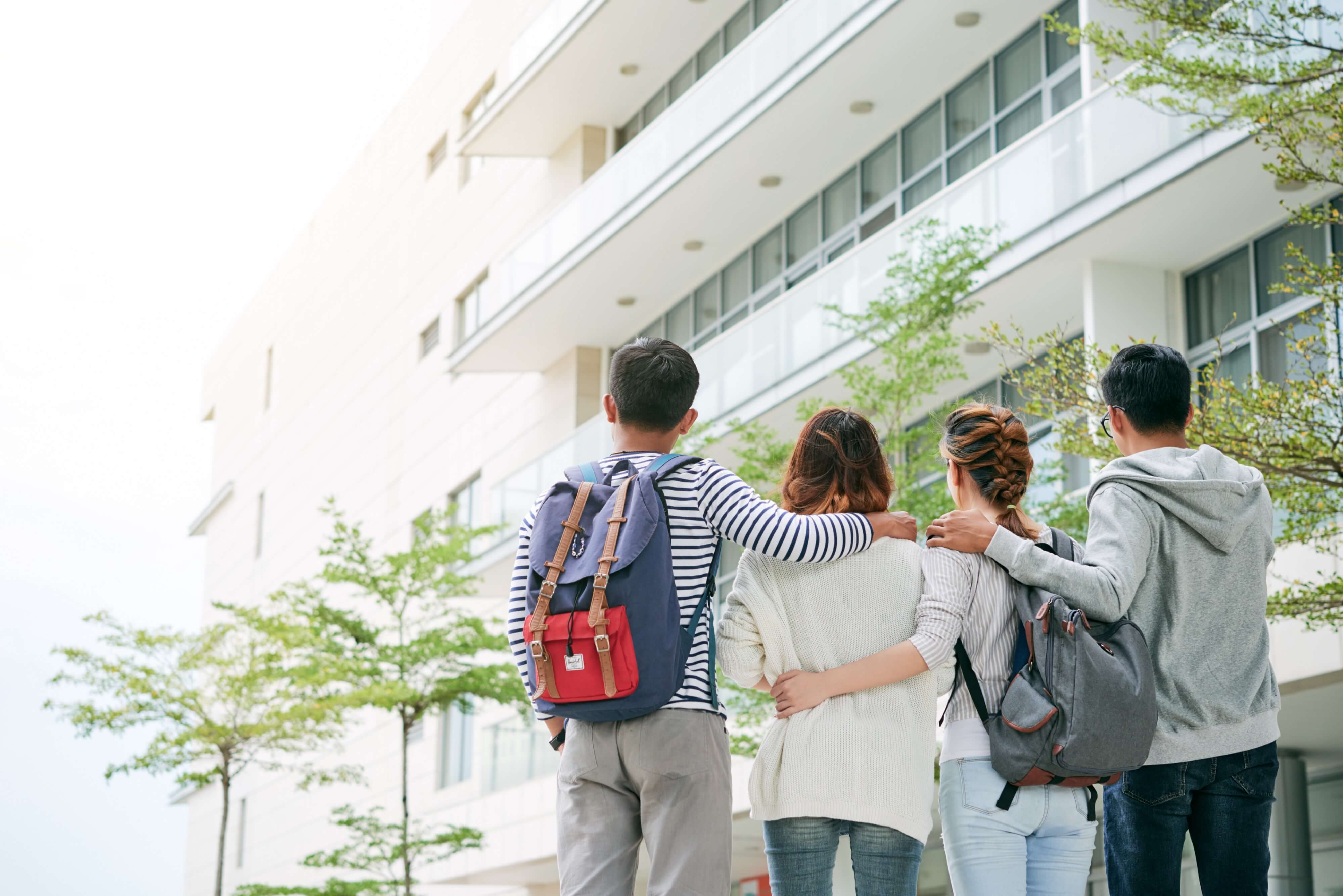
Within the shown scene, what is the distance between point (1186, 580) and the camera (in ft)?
12.2

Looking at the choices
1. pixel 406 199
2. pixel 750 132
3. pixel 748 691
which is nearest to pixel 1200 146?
pixel 748 691

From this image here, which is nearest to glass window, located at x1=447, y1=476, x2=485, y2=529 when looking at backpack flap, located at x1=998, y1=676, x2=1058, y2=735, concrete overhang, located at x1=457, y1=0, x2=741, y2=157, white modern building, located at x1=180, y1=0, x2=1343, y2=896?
white modern building, located at x1=180, y1=0, x2=1343, y2=896

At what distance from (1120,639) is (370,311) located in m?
36.0

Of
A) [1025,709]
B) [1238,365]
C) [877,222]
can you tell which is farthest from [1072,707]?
[877,222]

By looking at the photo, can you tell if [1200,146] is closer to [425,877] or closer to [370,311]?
[425,877]

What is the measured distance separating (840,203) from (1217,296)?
7443 millimetres

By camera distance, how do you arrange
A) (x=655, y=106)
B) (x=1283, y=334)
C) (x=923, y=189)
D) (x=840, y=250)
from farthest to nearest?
(x=655, y=106) → (x=840, y=250) → (x=923, y=189) → (x=1283, y=334)

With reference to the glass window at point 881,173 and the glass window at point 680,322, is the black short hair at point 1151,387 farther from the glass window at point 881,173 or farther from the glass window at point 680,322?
the glass window at point 680,322

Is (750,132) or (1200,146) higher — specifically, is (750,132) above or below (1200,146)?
A: above

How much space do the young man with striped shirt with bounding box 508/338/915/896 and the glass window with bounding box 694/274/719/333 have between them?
803 inches

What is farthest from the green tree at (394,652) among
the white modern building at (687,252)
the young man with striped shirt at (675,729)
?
the young man with striped shirt at (675,729)

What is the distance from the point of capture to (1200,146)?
1313 cm

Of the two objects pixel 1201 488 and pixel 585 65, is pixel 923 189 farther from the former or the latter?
pixel 1201 488

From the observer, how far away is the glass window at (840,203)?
68.7 ft
